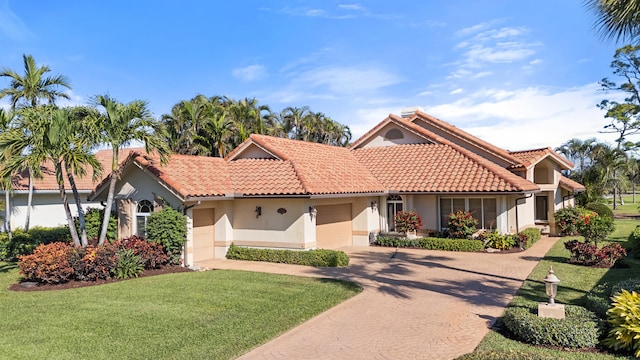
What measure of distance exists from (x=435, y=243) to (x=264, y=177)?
8.53 metres

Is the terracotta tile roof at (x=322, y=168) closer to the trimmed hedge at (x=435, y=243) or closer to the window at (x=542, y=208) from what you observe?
the trimmed hedge at (x=435, y=243)

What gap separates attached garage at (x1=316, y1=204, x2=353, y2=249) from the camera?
65.8ft

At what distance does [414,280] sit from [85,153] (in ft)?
39.1

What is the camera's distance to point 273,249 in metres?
17.6

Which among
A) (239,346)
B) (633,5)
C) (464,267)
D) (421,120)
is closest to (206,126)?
(421,120)

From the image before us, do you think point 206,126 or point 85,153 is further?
point 206,126

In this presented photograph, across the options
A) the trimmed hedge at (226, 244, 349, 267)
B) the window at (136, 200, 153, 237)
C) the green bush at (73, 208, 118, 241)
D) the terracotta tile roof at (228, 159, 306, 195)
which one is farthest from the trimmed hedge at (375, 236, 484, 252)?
the green bush at (73, 208, 118, 241)

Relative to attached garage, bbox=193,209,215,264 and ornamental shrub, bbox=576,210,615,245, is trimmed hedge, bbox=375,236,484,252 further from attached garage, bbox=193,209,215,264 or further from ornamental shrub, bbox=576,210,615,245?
attached garage, bbox=193,209,215,264

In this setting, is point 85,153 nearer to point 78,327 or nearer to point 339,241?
point 78,327

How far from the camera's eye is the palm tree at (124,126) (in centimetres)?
1494

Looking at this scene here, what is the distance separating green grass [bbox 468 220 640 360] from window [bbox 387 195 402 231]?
742 cm

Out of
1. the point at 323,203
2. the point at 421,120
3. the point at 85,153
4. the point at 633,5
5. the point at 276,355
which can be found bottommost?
the point at 276,355

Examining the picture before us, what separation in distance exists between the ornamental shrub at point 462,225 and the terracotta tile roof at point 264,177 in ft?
25.7

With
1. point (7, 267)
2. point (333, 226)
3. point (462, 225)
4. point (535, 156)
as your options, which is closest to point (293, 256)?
point (333, 226)
